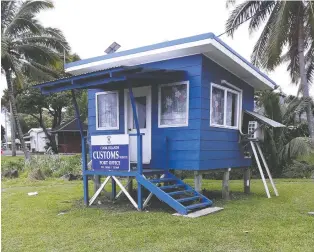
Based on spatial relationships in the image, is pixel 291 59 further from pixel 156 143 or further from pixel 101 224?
pixel 101 224

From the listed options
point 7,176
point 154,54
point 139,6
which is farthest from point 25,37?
point 154,54

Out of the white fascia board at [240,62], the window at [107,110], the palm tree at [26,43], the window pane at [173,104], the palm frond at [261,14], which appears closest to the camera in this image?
the white fascia board at [240,62]

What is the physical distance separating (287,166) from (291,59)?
5099 mm

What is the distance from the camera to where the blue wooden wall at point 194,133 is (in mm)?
7281

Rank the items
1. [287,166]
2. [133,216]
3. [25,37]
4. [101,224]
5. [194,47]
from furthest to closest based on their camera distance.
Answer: [25,37] < [287,166] < [194,47] < [133,216] < [101,224]

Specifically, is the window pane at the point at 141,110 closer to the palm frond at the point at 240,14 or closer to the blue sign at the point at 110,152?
the blue sign at the point at 110,152

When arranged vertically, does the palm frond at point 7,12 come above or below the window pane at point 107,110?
above

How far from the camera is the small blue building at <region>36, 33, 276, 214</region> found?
23.2 ft

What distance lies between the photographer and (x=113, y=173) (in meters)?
7.45

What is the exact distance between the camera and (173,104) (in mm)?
7672

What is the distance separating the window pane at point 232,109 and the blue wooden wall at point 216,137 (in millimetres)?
230

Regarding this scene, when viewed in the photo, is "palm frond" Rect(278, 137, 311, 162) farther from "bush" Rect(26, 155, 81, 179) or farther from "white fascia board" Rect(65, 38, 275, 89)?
"bush" Rect(26, 155, 81, 179)

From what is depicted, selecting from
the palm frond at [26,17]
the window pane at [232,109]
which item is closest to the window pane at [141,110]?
the window pane at [232,109]

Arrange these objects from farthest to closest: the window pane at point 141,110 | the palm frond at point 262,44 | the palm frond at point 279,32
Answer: the palm frond at point 262,44 < the palm frond at point 279,32 < the window pane at point 141,110
